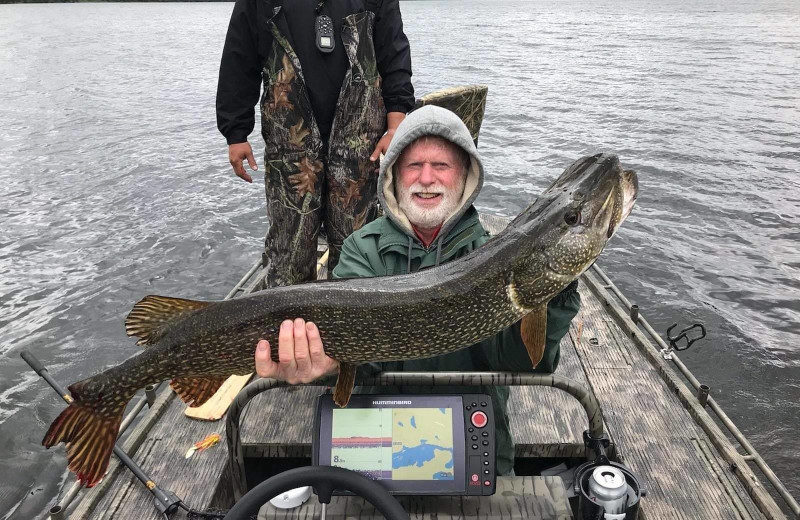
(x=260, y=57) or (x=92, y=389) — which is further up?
(x=260, y=57)

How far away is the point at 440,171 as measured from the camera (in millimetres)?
2797

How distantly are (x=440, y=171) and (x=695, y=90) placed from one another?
68.5ft

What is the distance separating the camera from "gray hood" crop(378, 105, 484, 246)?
Answer: 267 cm

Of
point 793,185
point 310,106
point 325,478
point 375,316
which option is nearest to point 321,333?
point 375,316

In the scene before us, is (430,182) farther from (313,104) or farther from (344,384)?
(313,104)

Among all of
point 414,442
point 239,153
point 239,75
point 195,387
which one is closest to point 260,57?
point 239,75

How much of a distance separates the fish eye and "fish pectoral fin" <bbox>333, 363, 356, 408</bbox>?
103cm

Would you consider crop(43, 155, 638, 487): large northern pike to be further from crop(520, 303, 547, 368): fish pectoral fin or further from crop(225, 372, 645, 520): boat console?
crop(225, 372, 645, 520): boat console

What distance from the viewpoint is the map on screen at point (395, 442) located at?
2.05 m

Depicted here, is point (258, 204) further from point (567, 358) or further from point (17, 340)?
point (567, 358)

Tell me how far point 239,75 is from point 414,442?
266 cm

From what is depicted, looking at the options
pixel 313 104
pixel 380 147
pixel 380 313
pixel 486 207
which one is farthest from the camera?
pixel 486 207

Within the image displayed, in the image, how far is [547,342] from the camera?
7.46 feet

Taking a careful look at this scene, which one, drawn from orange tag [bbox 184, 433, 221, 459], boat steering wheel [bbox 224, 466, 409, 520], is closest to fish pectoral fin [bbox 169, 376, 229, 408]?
boat steering wheel [bbox 224, 466, 409, 520]
